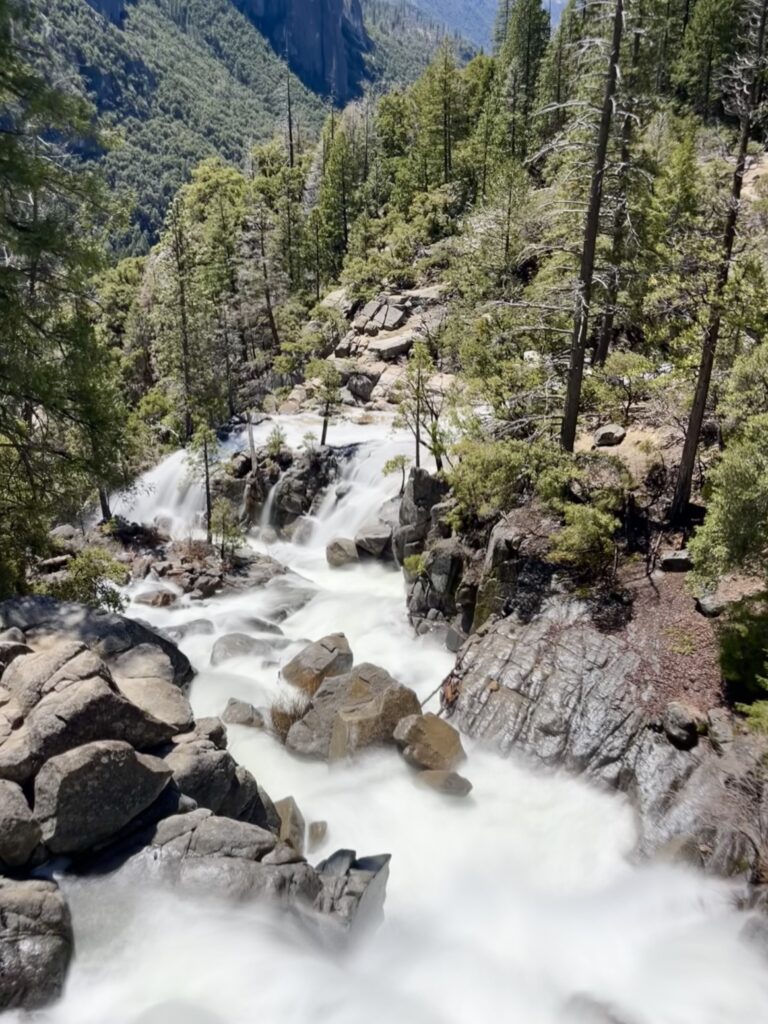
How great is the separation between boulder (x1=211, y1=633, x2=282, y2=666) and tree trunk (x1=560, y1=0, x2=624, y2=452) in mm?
10733

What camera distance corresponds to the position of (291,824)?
1228 centimetres

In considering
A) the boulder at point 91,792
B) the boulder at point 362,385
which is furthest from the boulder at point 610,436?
the boulder at point 362,385

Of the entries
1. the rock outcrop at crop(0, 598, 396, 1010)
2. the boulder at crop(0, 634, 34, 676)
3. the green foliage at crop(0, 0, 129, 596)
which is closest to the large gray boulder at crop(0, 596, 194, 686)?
the boulder at crop(0, 634, 34, 676)

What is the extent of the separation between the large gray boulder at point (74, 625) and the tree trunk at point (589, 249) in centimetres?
1165

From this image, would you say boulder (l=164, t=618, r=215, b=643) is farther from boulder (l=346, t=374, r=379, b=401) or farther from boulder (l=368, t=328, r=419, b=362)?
boulder (l=368, t=328, r=419, b=362)

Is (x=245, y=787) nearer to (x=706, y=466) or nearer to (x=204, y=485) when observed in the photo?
(x=706, y=466)

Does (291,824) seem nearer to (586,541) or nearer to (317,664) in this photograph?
(317,664)

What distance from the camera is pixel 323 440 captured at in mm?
34500

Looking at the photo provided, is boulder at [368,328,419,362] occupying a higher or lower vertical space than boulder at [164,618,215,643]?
higher

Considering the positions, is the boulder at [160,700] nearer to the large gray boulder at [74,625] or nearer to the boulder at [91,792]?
the large gray boulder at [74,625]

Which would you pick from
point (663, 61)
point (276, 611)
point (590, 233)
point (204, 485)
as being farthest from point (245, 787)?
point (663, 61)

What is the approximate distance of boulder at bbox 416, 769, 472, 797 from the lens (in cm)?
1338

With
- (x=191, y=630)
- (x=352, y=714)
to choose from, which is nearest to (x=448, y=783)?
(x=352, y=714)

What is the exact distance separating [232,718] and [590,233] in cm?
1487
